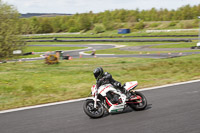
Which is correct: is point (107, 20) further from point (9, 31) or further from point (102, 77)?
point (102, 77)

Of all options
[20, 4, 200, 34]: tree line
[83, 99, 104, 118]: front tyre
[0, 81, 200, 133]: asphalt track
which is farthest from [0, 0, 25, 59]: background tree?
[20, 4, 200, 34]: tree line

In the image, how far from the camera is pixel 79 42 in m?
67.4

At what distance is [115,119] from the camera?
6938 millimetres

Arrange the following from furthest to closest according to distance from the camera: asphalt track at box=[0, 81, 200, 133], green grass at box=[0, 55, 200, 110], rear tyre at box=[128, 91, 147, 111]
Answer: green grass at box=[0, 55, 200, 110]
rear tyre at box=[128, 91, 147, 111]
asphalt track at box=[0, 81, 200, 133]

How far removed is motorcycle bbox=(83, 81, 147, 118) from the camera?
711 cm

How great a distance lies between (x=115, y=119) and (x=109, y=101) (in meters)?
0.59

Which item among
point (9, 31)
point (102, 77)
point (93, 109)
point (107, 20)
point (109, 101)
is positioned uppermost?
point (107, 20)

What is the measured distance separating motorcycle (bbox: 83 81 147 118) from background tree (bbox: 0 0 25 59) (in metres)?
16.2

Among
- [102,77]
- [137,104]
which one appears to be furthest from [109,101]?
[137,104]

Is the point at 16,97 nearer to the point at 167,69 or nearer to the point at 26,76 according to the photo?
the point at 26,76

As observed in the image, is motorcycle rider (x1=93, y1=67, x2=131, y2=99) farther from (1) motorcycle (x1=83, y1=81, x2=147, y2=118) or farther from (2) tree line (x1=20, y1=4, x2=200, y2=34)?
(2) tree line (x1=20, y1=4, x2=200, y2=34)

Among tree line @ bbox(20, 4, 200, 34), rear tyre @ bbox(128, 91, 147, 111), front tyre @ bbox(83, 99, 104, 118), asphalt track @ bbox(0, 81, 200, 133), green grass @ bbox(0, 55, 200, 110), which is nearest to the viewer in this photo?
asphalt track @ bbox(0, 81, 200, 133)

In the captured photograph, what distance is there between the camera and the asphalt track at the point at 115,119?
20.2 ft

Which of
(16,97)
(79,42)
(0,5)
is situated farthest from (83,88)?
(79,42)
